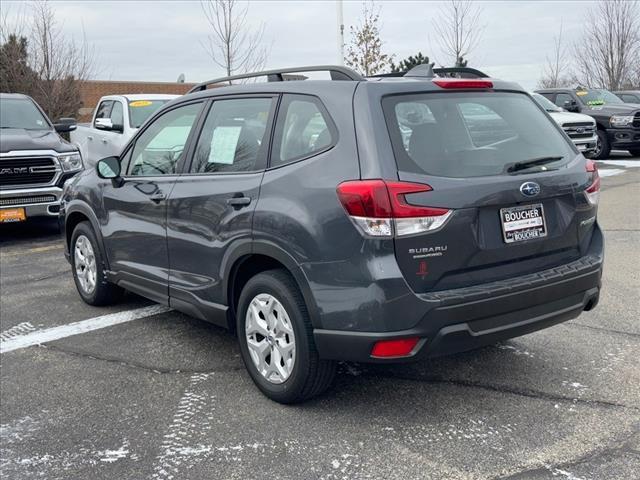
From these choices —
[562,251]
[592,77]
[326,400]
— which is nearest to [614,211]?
[562,251]

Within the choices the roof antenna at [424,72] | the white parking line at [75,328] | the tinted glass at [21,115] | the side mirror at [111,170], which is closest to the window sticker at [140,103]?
the tinted glass at [21,115]

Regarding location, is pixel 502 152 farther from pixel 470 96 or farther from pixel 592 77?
pixel 592 77

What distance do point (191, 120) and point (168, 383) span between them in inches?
68.6

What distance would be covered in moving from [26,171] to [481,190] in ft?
23.3

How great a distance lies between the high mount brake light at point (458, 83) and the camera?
3.65 m

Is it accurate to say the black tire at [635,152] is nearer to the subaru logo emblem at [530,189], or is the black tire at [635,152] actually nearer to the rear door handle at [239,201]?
the subaru logo emblem at [530,189]

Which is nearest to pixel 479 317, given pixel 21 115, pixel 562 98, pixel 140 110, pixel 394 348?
pixel 394 348

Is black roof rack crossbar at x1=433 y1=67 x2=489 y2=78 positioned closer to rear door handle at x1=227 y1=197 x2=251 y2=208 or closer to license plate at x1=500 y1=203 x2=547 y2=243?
license plate at x1=500 y1=203 x2=547 y2=243

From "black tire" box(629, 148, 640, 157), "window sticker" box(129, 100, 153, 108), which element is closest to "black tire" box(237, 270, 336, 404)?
"window sticker" box(129, 100, 153, 108)

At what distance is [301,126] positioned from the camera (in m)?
3.78

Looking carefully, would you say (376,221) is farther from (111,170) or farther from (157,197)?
(111,170)

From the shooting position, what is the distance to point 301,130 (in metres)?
3.77

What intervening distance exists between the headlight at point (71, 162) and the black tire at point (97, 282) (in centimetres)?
331

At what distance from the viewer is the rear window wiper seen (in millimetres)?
3558
